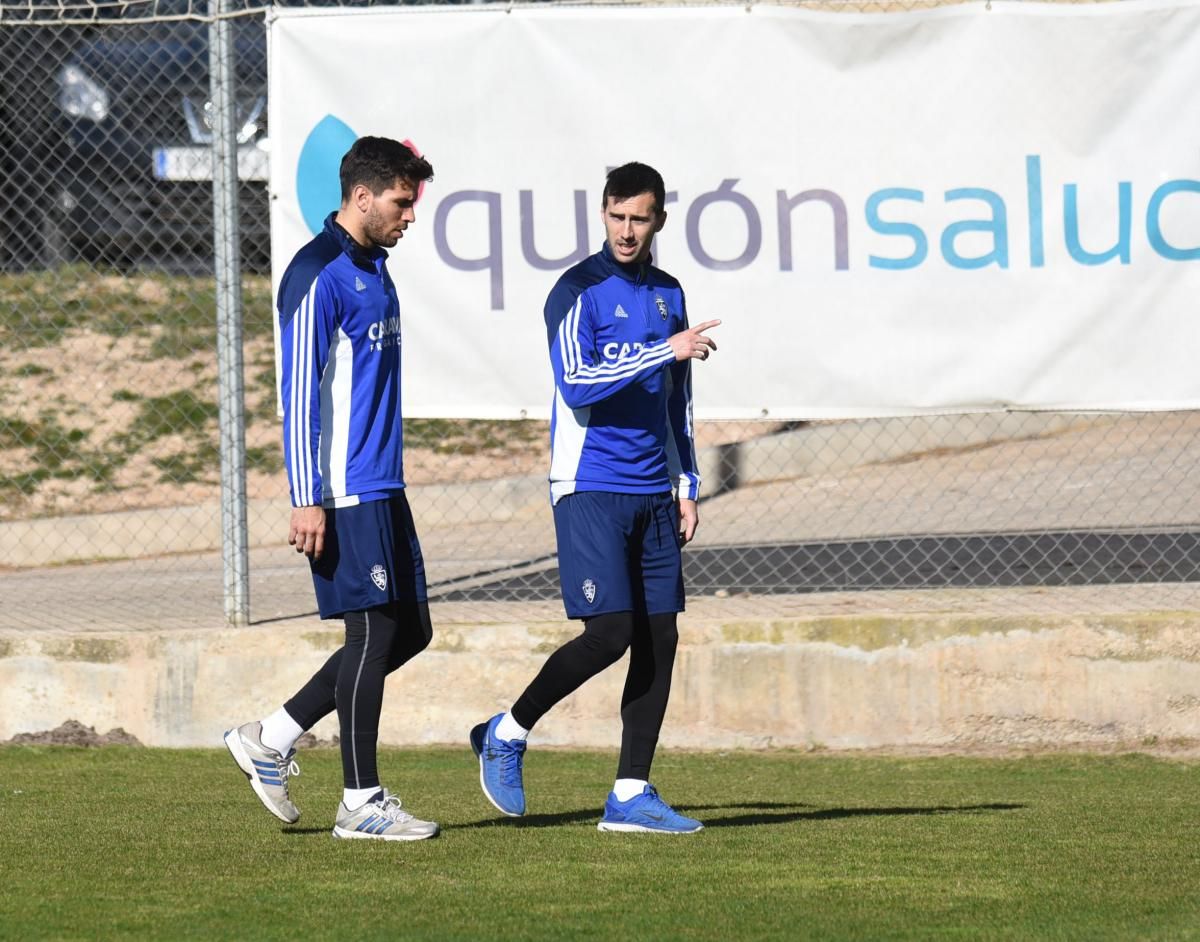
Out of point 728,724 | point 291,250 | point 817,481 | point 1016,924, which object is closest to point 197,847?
point 1016,924

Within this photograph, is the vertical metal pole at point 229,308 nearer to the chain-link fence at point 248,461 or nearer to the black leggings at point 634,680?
the chain-link fence at point 248,461

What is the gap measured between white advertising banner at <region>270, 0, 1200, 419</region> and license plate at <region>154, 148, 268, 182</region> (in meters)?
5.83

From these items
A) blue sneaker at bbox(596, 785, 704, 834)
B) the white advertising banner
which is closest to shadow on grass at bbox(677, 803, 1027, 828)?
blue sneaker at bbox(596, 785, 704, 834)

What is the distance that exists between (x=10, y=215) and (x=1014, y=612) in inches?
367

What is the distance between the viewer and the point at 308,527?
473 centimetres

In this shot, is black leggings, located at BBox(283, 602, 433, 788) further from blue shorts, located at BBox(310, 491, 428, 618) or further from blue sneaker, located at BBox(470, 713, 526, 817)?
blue sneaker, located at BBox(470, 713, 526, 817)

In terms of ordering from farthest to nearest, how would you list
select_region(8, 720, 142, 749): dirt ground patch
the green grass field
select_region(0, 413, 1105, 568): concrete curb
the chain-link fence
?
select_region(0, 413, 1105, 568): concrete curb, the chain-link fence, select_region(8, 720, 142, 749): dirt ground patch, the green grass field

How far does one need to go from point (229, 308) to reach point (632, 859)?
3382 millimetres

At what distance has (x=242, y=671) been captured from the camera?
7.09 meters

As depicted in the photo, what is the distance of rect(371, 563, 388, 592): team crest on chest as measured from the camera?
4.81m

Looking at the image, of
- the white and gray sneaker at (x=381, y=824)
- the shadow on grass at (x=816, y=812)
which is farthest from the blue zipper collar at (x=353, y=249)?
the shadow on grass at (x=816, y=812)

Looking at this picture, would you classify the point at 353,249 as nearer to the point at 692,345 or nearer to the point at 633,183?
the point at 633,183

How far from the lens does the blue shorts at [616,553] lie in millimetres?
4992

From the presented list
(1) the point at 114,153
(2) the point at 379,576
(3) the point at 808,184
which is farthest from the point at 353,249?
(1) the point at 114,153
